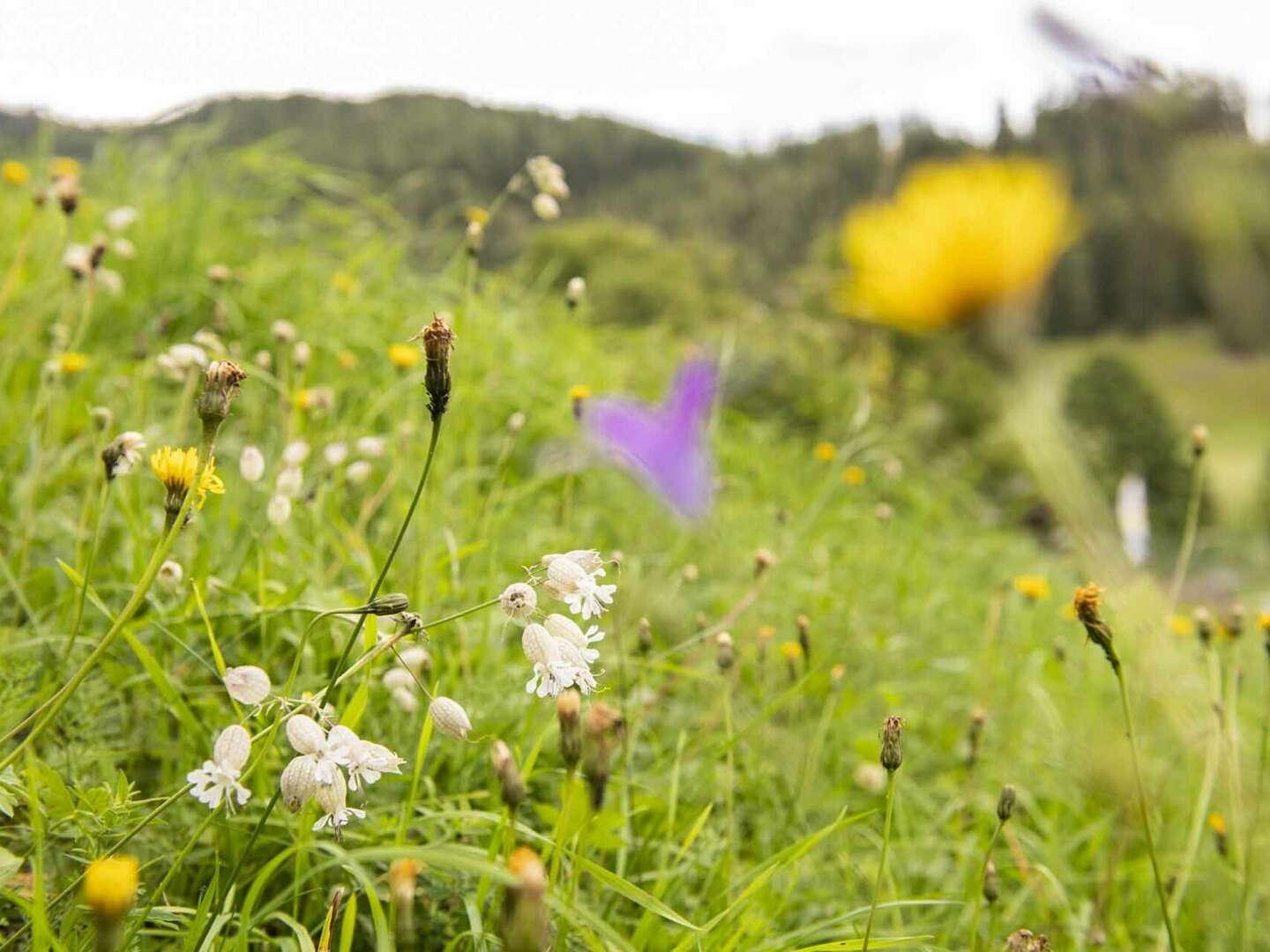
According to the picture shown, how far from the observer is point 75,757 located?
1.10 m

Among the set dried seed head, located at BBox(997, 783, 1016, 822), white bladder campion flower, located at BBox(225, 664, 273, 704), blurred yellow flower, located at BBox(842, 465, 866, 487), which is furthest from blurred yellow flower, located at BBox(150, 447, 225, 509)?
blurred yellow flower, located at BBox(842, 465, 866, 487)

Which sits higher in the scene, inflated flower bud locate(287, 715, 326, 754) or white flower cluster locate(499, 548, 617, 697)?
white flower cluster locate(499, 548, 617, 697)

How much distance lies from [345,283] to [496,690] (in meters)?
2.49

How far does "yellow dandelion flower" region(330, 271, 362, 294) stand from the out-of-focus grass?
2643mm

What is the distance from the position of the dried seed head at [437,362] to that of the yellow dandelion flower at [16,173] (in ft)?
12.3

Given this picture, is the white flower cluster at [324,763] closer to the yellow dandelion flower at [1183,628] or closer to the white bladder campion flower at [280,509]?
the white bladder campion flower at [280,509]

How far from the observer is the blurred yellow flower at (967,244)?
24.1 inches

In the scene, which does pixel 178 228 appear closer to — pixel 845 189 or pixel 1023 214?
pixel 1023 214

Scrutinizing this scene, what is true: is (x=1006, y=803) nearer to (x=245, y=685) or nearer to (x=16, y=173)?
(x=245, y=685)

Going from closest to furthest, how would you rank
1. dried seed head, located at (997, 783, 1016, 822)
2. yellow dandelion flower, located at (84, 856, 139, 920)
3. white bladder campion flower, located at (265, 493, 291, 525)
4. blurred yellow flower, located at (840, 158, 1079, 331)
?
yellow dandelion flower, located at (84, 856, 139, 920), blurred yellow flower, located at (840, 158, 1079, 331), dried seed head, located at (997, 783, 1016, 822), white bladder campion flower, located at (265, 493, 291, 525)

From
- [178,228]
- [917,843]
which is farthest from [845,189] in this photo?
[917,843]

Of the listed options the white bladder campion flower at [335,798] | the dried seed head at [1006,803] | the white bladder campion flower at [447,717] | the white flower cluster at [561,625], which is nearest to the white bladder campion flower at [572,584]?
the white flower cluster at [561,625]

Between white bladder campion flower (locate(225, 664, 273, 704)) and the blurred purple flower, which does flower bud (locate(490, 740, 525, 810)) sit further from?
the blurred purple flower

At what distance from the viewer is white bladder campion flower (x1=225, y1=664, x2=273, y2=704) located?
0.81 m
